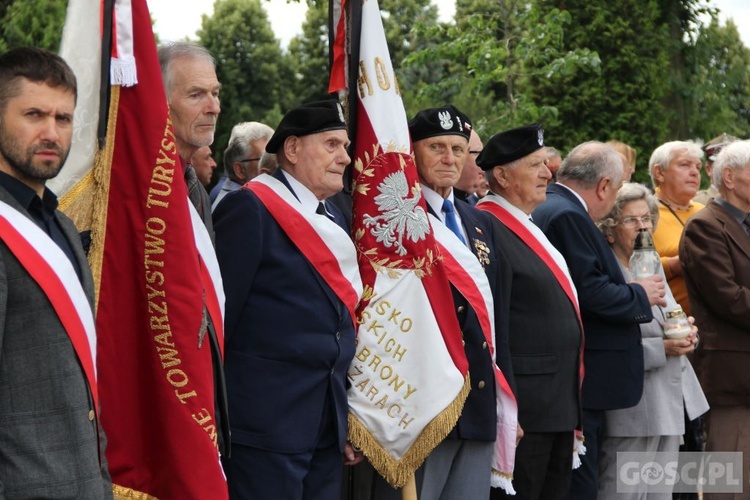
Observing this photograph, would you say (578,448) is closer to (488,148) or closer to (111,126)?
(488,148)

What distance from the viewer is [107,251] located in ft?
11.9

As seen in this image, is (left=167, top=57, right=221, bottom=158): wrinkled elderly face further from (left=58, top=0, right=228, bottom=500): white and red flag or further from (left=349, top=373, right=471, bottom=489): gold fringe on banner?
(left=349, top=373, right=471, bottom=489): gold fringe on banner

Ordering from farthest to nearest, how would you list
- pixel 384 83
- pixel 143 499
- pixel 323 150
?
pixel 384 83, pixel 323 150, pixel 143 499

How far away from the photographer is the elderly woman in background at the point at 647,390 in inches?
244

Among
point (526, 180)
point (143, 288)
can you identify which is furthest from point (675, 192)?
point (143, 288)

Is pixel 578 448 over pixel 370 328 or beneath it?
beneath

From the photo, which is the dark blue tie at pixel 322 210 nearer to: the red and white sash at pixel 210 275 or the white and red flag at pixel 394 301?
the white and red flag at pixel 394 301

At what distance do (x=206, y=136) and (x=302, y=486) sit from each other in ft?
4.51

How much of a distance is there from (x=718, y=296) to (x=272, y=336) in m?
3.54

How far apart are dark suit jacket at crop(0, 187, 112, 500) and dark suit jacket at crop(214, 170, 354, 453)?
1.26 metres

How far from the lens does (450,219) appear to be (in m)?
5.23

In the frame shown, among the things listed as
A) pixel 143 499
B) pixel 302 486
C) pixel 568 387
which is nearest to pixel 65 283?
pixel 143 499

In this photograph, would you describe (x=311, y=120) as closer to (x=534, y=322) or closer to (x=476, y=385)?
(x=476, y=385)

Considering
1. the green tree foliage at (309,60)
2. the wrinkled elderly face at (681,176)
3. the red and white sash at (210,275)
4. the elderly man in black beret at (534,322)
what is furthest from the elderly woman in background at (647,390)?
the green tree foliage at (309,60)
